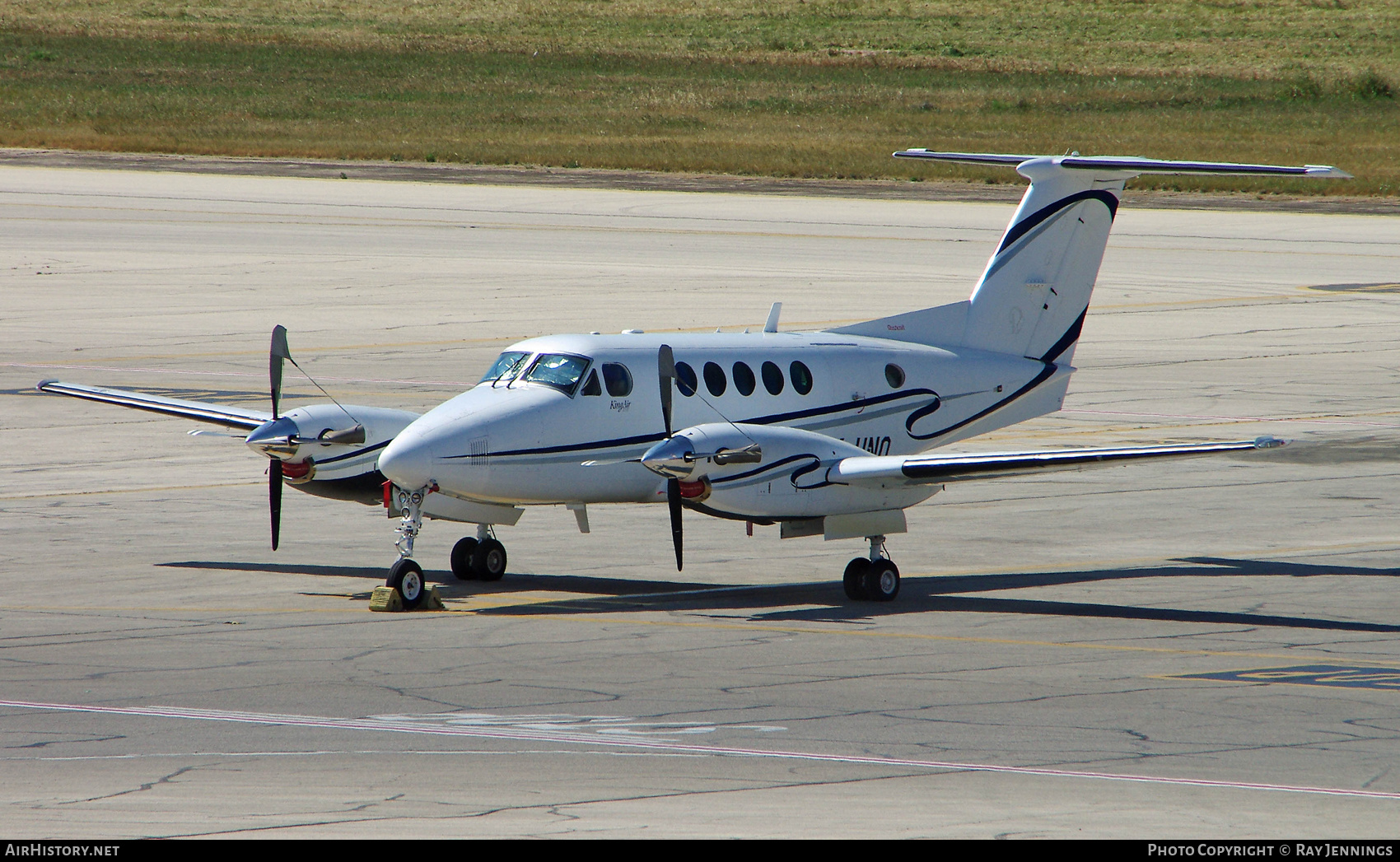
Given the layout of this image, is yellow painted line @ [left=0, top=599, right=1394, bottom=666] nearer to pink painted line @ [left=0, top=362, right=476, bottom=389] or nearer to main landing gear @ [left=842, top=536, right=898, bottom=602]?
main landing gear @ [left=842, top=536, right=898, bottom=602]

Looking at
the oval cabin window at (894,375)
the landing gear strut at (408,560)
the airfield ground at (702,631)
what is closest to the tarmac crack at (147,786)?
the airfield ground at (702,631)

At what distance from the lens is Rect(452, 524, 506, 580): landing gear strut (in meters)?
20.7

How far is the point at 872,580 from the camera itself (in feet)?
63.9

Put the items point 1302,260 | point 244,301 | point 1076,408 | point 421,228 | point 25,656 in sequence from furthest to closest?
point 421,228
point 1302,260
point 244,301
point 1076,408
point 25,656

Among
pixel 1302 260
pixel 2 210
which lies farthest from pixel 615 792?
pixel 2 210

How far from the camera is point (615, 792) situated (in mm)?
11727

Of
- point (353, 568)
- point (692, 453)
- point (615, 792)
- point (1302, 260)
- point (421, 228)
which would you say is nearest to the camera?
point (615, 792)

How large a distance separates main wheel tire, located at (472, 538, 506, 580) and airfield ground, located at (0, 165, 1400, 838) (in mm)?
167

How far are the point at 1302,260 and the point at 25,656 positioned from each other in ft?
150

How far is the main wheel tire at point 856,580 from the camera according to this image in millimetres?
19531

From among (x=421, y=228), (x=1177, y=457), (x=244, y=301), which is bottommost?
(x=1177, y=457)

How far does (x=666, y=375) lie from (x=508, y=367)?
2250 millimetres

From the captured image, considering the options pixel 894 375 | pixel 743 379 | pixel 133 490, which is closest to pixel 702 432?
pixel 743 379

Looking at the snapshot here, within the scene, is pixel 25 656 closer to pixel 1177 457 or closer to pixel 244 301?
pixel 1177 457
